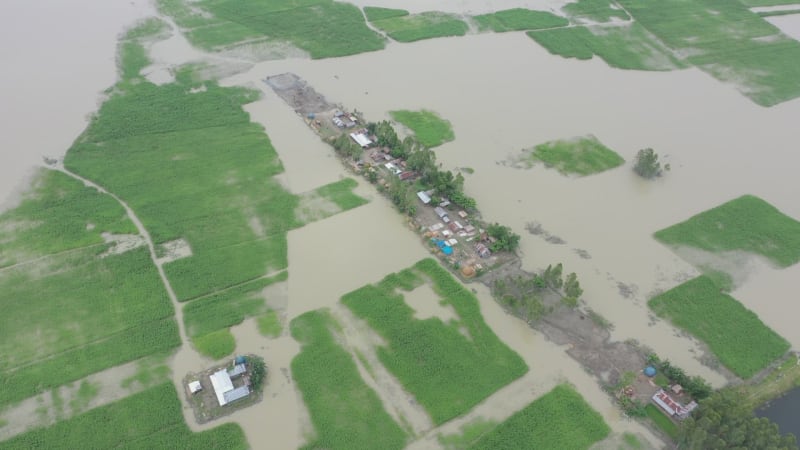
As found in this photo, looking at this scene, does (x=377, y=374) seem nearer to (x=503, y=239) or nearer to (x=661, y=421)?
(x=503, y=239)

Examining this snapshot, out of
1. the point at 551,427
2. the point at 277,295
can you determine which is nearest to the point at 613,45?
the point at 551,427

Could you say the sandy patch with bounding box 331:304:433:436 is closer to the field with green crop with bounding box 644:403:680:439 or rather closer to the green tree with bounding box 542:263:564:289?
the green tree with bounding box 542:263:564:289

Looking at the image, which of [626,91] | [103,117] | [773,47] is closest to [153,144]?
[103,117]

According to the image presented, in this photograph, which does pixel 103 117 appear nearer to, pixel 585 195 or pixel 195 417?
pixel 195 417

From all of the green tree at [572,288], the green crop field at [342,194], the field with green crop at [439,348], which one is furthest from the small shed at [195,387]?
the green tree at [572,288]

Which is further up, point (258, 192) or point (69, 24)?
point (69, 24)

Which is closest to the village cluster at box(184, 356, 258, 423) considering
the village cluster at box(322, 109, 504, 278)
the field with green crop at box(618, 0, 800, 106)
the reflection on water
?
the village cluster at box(322, 109, 504, 278)

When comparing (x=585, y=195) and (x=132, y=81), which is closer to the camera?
(x=585, y=195)

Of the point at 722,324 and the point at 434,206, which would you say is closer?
the point at 722,324
